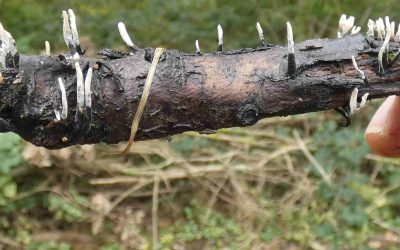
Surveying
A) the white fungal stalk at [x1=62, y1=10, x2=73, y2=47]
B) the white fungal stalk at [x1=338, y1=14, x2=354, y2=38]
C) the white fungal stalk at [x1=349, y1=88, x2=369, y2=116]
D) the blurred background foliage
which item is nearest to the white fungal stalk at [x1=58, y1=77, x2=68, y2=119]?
the white fungal stalk at [x1=62, y1=10, x2=73, y2=47]

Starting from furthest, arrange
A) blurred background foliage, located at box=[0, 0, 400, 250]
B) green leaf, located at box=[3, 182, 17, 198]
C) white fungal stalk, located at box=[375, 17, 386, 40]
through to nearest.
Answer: blurred background foliage, located at box=[0, 0, 400, 250] → green leaf, located at box=[3, 182, 17, 198] → white fungal stalk, located at box=[375, 17, 386, 40]

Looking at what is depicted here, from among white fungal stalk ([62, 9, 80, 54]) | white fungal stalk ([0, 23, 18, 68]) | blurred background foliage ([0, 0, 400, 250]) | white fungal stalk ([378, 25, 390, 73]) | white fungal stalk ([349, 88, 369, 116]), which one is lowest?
blurred background foliage ([0, 0, 400, 250])

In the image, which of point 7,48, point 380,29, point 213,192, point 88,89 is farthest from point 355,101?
point 213,192

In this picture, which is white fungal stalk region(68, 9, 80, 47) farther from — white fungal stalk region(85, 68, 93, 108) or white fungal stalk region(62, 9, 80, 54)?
white fungal stalk region(85, 68, 93, 108)

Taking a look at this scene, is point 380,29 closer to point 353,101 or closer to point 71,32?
point 353,101

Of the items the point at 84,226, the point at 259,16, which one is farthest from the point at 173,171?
the point at 259,16

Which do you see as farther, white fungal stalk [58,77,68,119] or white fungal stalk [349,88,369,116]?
white fungal stalk [349,88,369,116]

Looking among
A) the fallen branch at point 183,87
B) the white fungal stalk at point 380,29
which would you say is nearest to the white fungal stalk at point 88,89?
the fallen branch at point 183,87
